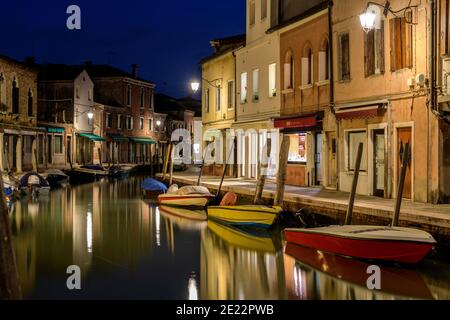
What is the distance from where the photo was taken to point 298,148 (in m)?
24.2

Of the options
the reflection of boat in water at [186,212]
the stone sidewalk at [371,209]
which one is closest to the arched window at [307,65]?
the stone sidewalk at [371,209]

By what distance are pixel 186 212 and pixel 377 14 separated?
9.87 meters

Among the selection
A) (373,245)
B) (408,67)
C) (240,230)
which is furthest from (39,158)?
(373,245)

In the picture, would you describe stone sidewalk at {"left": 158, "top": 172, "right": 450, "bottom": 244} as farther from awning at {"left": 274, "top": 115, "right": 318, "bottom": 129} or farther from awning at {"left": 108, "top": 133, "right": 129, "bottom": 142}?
awning at {"left": 108, "top": 133, "right": 129, "bottom": 142}

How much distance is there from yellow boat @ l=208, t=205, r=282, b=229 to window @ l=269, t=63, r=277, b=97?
7.96 m

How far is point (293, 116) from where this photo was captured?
23.5 m

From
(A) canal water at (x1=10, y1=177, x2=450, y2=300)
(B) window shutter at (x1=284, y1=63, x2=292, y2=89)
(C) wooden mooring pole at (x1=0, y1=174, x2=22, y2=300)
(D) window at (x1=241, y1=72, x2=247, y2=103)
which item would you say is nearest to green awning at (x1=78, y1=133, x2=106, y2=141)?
(D) window at (x1=241, y1=72, x2=247, y2=103)

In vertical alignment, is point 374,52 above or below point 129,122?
below

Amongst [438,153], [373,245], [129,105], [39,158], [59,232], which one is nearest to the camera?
[373,245]

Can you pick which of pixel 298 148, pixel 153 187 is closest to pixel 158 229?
pixel 298 148

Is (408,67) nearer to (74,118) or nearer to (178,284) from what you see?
(178,284)

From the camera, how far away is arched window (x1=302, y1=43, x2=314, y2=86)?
888 inches

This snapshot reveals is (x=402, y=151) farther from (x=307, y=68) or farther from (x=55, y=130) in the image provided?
(x=55, y=130)
